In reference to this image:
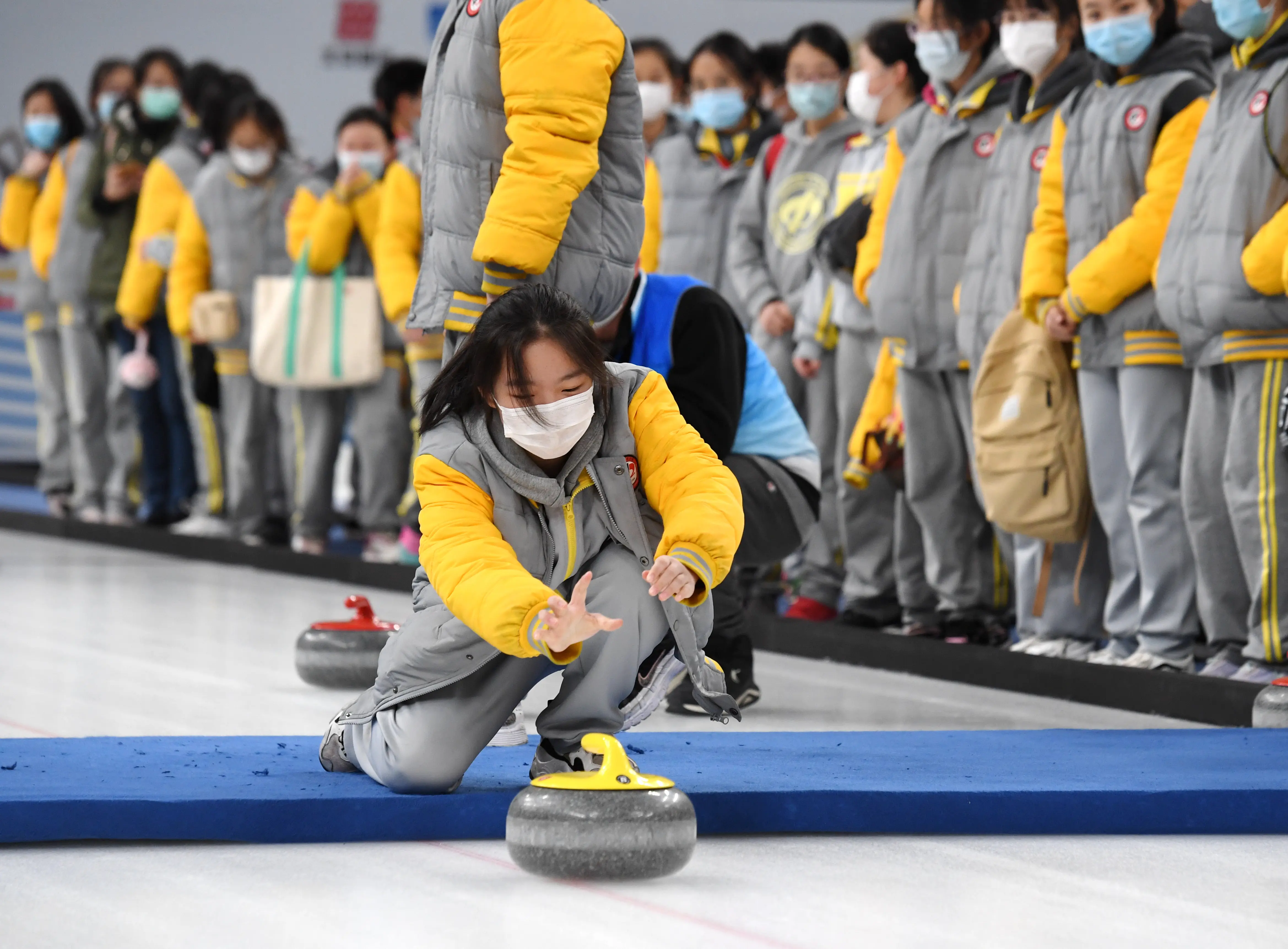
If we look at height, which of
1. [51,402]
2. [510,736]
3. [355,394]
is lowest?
[51,402]

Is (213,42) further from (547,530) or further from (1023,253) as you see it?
(547,530)

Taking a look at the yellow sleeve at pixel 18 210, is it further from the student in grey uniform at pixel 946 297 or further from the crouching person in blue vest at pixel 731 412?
the crouching person in blue vest at pixel 731 412

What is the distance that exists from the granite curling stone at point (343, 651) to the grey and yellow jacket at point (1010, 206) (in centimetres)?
147

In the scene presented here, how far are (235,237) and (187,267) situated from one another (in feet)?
0.69

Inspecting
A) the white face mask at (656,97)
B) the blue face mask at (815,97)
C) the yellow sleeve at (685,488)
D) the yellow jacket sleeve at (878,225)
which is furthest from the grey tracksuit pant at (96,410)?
the yellow sleeve at (685,488)

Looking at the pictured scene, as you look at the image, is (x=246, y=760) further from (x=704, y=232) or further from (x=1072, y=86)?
(x=704, y=232)

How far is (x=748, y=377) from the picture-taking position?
3.33 metres

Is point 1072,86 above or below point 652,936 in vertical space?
above

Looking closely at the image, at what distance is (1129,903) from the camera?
2.03m

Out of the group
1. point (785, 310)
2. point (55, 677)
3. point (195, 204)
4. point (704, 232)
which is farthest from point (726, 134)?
point (55, 677)

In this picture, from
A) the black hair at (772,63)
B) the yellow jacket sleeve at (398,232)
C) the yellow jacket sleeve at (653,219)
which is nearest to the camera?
the yellow jacket sleeve at (653,219)

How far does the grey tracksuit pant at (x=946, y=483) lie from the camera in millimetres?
4266

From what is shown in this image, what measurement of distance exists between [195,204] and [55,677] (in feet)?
10.1

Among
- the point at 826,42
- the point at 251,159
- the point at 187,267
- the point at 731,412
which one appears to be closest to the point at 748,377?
the point at 731,412
